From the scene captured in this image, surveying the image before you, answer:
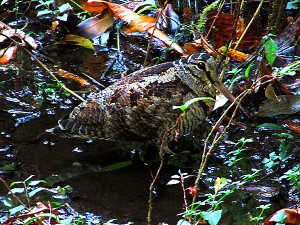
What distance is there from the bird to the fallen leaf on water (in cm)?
66

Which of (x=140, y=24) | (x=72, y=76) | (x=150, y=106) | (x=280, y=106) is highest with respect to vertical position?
(x=140, y=24)

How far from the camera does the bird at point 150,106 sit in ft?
11.4

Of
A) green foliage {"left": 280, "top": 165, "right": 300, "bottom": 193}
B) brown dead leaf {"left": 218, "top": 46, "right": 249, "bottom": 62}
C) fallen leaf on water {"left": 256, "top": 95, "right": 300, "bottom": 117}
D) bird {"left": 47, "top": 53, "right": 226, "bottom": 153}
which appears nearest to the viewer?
green foliage {"left": 280, "top": 165, "right": 300, "bottom": 193}

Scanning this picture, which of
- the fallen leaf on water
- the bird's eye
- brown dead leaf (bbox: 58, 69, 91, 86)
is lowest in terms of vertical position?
the fallen leaf on water

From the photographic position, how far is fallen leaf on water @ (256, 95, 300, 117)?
404 cm

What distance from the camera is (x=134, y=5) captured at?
4.97 m

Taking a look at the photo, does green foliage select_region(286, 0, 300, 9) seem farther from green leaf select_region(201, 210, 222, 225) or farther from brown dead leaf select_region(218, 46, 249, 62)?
green leaf select_region(201, 210, 222, 225)

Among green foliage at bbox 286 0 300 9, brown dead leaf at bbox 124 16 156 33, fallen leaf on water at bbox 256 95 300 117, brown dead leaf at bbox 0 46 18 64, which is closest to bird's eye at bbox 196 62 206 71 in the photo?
fallen leaf on water at bbox 256 95 300 117

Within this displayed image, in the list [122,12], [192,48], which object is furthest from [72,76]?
[192,48]

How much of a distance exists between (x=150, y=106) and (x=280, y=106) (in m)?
1.39

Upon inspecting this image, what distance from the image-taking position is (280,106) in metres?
4.08

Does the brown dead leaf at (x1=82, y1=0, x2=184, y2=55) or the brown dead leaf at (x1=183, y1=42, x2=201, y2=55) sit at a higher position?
the brown dead leaf at (x1=82, y1=0, x2=184, y2=55)

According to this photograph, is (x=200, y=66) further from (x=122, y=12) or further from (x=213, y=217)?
(x=213, y=217)

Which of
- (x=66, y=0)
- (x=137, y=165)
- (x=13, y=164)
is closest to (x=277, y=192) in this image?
(x=137, y=165)
